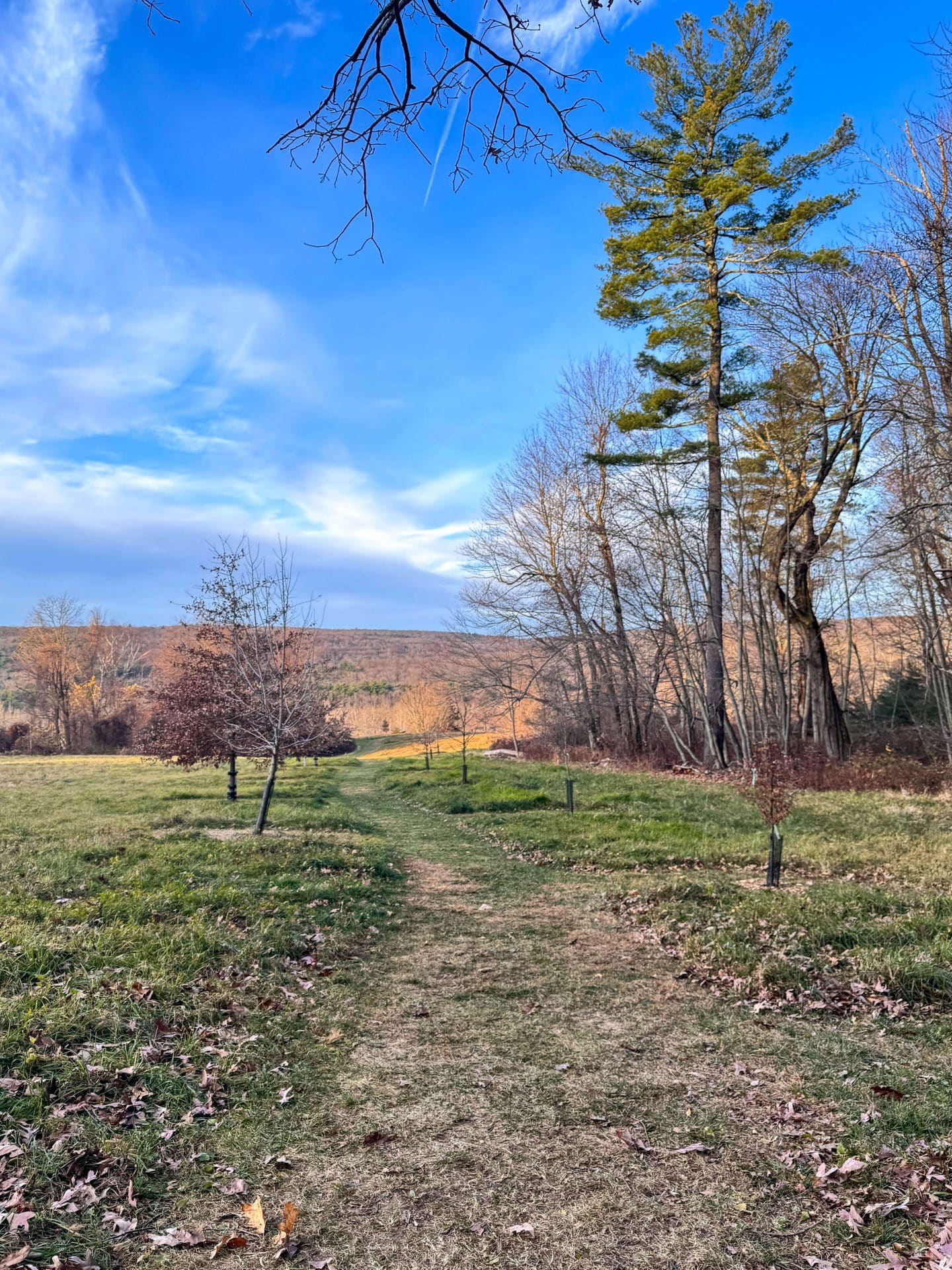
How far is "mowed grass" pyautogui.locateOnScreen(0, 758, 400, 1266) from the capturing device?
3.16 meters

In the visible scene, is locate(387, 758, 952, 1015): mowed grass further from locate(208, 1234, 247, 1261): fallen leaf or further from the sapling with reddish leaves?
locate(208, 1234, 247, 1261): fallen leaf

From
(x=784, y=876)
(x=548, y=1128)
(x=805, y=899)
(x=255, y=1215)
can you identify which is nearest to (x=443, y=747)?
(x=784, y=876)

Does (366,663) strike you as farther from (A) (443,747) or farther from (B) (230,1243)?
(B) (230,1243)

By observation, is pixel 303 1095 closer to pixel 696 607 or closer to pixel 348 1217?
pixel 348 1217

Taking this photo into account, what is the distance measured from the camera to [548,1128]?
3.71m

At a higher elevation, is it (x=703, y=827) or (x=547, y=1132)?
(x=547, y=1132)

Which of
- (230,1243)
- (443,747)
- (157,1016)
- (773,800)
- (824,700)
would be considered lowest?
(443,747)

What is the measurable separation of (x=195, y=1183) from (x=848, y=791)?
53.5 feet

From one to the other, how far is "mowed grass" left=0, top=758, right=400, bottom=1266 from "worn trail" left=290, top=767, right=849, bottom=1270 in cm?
46

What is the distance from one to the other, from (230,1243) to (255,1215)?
14cm

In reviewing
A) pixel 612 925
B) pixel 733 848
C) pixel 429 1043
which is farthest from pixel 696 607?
pixel 429 1043

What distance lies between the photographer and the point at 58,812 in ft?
47.6

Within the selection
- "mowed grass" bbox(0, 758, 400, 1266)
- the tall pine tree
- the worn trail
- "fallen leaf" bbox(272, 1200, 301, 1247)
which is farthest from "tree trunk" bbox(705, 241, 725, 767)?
"fallen leaf" bbox(272, 1200, 301, 1247)

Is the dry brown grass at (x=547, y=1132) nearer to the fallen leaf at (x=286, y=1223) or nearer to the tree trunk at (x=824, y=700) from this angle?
the fallen leaf at (x=286, y=1223)
